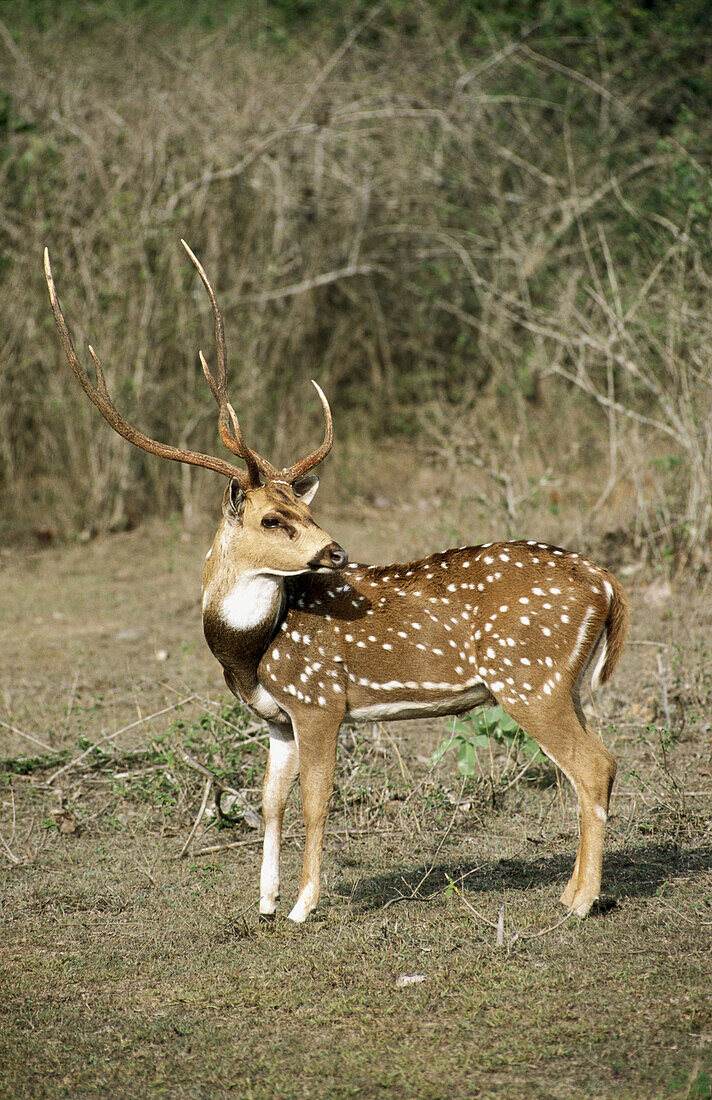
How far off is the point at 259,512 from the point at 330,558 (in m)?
0.36

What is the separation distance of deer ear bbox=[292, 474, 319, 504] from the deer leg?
36.7 inches

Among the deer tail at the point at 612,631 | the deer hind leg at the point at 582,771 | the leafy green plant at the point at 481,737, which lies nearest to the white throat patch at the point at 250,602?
the deer hind leg at the point at 582,771

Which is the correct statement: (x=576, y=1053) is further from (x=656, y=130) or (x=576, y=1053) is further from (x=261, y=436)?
(x=656, y=130)

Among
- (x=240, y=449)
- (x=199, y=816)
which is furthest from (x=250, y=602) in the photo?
(x=199, y=816)

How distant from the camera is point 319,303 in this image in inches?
484

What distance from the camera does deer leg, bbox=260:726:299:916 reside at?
436cm

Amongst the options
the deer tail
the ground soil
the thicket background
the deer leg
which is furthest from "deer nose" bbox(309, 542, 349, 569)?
the thicket background

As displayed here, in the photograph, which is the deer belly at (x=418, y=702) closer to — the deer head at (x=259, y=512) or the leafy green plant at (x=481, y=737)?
the deer head at (x=259, y=512)

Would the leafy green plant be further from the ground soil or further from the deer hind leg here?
the deer hind leg

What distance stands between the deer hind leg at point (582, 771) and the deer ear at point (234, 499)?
1.28m

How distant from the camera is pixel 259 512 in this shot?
4.24 metres

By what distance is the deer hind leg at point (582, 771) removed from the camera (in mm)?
4156

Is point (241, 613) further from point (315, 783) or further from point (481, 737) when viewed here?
point (481, 737)

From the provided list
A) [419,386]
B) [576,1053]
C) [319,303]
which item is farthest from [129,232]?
[576,1053]
